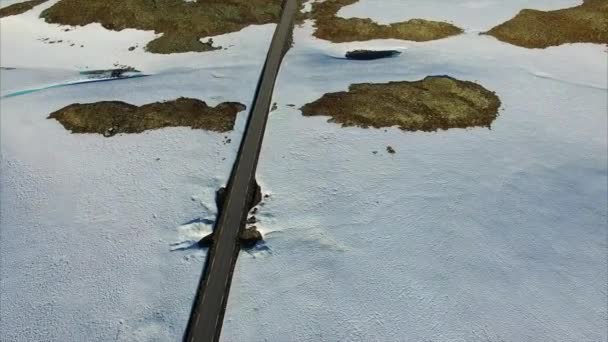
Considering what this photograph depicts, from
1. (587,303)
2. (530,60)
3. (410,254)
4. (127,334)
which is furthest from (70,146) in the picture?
(530,60)

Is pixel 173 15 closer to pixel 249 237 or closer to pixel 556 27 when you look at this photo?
pixel 249 237

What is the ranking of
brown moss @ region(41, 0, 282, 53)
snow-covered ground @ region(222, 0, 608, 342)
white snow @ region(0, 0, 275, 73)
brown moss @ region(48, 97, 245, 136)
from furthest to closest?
brown moss @ region(41, 0, 282, 53) → white snow @ region(0, 0, 275, 73) → brown moss @ region(48, 97, 245, 136) → snow-covered ground @ region(222, 0, 608, 342)

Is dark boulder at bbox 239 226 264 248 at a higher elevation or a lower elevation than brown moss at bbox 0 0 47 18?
lower

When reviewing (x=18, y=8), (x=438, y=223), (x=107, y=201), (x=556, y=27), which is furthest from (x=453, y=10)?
(x=18, y=8)

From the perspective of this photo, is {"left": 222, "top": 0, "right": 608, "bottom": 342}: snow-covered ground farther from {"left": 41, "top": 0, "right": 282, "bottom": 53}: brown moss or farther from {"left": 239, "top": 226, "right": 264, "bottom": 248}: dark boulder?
{"left": 41, "top": 0, "right": 282, "bottom": 53}: brown moss

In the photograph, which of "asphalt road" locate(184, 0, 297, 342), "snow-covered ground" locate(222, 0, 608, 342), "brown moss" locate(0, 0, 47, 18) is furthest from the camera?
"brown moss" locate(0, 0, 47, 18)

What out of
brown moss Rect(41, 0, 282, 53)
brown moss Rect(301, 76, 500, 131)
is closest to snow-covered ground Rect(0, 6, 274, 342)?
brown moss Rect(41, 0, 282, 53)
